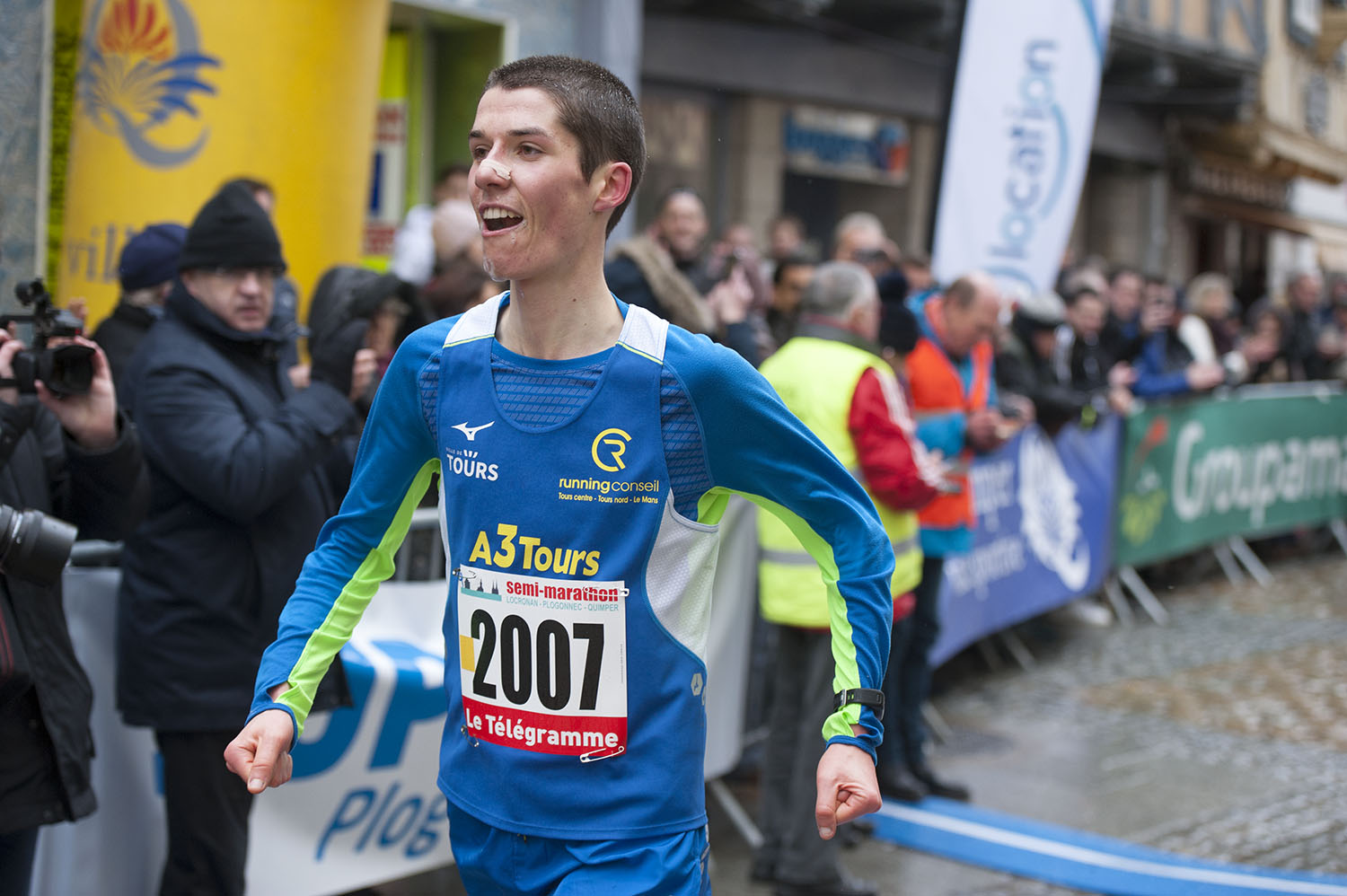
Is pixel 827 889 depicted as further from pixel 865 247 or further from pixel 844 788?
pixel 865 247

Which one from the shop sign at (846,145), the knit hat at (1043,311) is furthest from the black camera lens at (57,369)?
the shop sign at (846,145)

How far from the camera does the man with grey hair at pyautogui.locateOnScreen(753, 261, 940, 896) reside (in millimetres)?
5121

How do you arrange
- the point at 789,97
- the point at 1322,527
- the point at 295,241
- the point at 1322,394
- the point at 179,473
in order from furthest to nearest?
1. the point at 789,97
2. the point at 1322,527
3. the point at 1322,394
4. the point at 295,241
5. the point at 179,473

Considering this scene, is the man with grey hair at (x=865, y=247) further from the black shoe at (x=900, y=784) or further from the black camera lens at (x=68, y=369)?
the black camera lens at (x=68, y=369)

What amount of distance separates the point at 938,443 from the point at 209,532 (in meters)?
3.47

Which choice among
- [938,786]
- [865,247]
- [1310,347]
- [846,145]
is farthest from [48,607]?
[846,145]

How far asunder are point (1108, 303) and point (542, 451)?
371 inches

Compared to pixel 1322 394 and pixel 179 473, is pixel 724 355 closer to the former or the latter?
pixel 179 473

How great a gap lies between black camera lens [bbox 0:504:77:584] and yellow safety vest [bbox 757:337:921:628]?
2614 millimetres

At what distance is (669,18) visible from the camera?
13391 mm

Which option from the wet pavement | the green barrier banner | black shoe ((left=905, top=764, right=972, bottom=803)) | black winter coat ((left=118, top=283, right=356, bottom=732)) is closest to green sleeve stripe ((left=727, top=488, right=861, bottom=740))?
black winter coat ((left=118, top=283, right=356, bottom=732))

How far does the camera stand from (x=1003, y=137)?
7.43 metres

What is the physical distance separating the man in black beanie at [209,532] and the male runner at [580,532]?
4.03 ft

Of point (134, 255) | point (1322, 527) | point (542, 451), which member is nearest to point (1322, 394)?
point (1322, 527)
